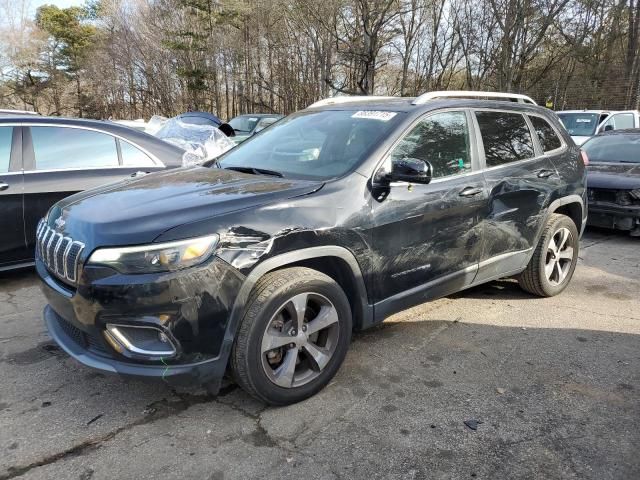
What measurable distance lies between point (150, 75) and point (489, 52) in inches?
831

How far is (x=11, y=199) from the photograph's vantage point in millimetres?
4551

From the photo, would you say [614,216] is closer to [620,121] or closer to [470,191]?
[470,191]

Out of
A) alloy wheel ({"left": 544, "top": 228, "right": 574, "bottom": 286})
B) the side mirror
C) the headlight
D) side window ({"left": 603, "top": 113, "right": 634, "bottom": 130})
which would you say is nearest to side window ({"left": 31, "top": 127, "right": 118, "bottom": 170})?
the headlight

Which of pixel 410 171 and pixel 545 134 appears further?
pixel 545 134

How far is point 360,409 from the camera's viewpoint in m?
2.83

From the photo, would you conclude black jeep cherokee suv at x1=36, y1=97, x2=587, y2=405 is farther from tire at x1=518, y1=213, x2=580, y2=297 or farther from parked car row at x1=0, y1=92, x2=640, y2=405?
tire at x1=518, y1=213, x2=580, y2=297

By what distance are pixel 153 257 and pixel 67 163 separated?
Result: 3261 millimetres

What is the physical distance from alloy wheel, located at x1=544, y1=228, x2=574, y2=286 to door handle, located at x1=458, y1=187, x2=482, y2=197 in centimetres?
126

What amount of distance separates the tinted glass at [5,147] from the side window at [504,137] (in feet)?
13.9

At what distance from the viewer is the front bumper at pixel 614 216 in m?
6.80

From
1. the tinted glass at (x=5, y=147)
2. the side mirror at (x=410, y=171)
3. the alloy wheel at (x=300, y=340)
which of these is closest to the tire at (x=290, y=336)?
the alloy wheel at (x=300, y=340)

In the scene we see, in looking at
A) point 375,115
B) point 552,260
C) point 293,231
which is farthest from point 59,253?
point 552,260

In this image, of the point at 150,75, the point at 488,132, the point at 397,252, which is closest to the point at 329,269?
the point at 397,252

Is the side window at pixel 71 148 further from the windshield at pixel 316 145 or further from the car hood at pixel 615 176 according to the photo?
the car hood at pixel 615 176
